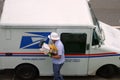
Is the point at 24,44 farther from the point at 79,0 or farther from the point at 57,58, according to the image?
the point at 79,0

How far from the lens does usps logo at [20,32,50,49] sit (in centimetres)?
888

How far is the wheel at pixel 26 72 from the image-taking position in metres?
9.35

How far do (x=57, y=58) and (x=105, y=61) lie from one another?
4.99 feet

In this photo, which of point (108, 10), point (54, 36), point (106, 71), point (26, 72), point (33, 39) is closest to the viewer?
point (54, 36)

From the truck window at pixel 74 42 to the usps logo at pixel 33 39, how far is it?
53 centimetres

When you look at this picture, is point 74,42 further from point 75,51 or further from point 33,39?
point 33,39

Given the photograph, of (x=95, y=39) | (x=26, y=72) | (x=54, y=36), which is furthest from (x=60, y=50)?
(x=26, y=72)

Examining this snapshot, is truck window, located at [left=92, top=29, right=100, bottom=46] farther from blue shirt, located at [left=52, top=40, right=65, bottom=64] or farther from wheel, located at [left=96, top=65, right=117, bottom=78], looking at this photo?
blue shirt, located at [left=52, top=40, right=65, bottom=64]

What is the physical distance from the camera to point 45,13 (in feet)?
30.2

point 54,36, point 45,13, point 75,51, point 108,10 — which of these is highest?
point 108,10

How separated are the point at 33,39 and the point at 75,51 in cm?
124

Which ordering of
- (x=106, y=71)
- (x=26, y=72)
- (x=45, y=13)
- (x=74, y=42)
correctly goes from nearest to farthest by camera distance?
(x=74, y=42)
(x=45, y=13)
(x=26, y=72)
(x=106, y=71)

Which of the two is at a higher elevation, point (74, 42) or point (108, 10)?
point (108, 10)

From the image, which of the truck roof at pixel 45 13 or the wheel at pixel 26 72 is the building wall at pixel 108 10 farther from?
the wheel at pixel 26 72
